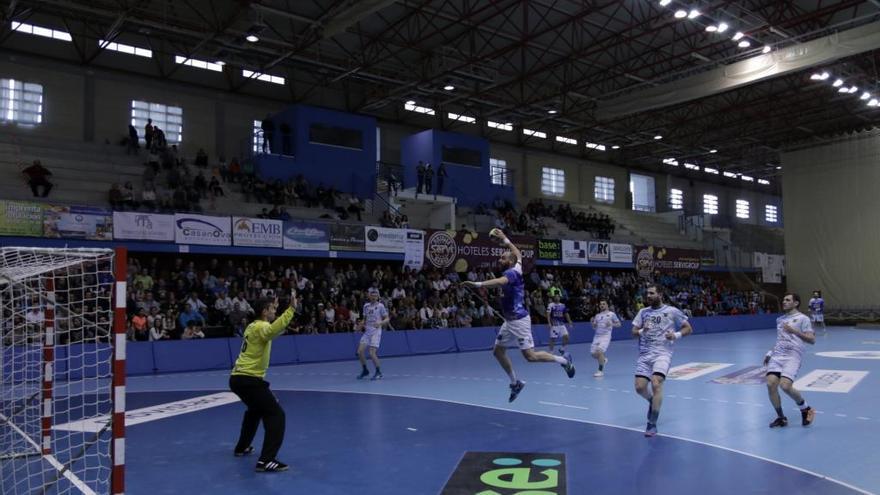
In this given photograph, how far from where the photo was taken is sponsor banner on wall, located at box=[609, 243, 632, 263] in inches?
1432

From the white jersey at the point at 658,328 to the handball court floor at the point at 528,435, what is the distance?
3.90 ft

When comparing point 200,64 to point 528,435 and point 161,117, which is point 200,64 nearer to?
point 161,117

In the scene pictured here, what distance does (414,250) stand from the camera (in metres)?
27.9

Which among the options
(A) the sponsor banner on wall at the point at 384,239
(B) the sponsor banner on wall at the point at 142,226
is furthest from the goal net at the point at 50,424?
(A) the sponsor banner on wall at the point at 384,239

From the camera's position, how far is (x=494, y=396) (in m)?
13.4

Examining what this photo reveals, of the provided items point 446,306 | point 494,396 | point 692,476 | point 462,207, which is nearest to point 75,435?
point 494,396

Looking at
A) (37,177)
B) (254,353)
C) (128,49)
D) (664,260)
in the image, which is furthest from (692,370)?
(128,49)

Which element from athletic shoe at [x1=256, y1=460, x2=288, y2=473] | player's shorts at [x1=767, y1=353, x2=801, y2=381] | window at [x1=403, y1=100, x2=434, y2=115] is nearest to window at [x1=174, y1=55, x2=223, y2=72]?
window at [x1=403, y1=100, x2=434, y2=115]

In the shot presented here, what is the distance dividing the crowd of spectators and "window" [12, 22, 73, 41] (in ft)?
38.6

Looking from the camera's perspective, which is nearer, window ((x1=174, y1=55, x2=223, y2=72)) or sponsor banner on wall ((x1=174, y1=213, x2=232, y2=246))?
sponsor banner on wall ((x1=174, y1=213, x2=232, y2=246))

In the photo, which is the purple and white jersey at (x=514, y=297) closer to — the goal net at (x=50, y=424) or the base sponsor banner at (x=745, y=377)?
the goal net at (x=50, y=424)

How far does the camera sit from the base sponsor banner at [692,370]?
16094mm

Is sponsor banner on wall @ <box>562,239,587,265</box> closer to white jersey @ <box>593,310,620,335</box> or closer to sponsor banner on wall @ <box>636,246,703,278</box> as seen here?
sponsor banner on wall @ <box>636,246,703,278</box>

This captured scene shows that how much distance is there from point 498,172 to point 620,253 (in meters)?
9.78
